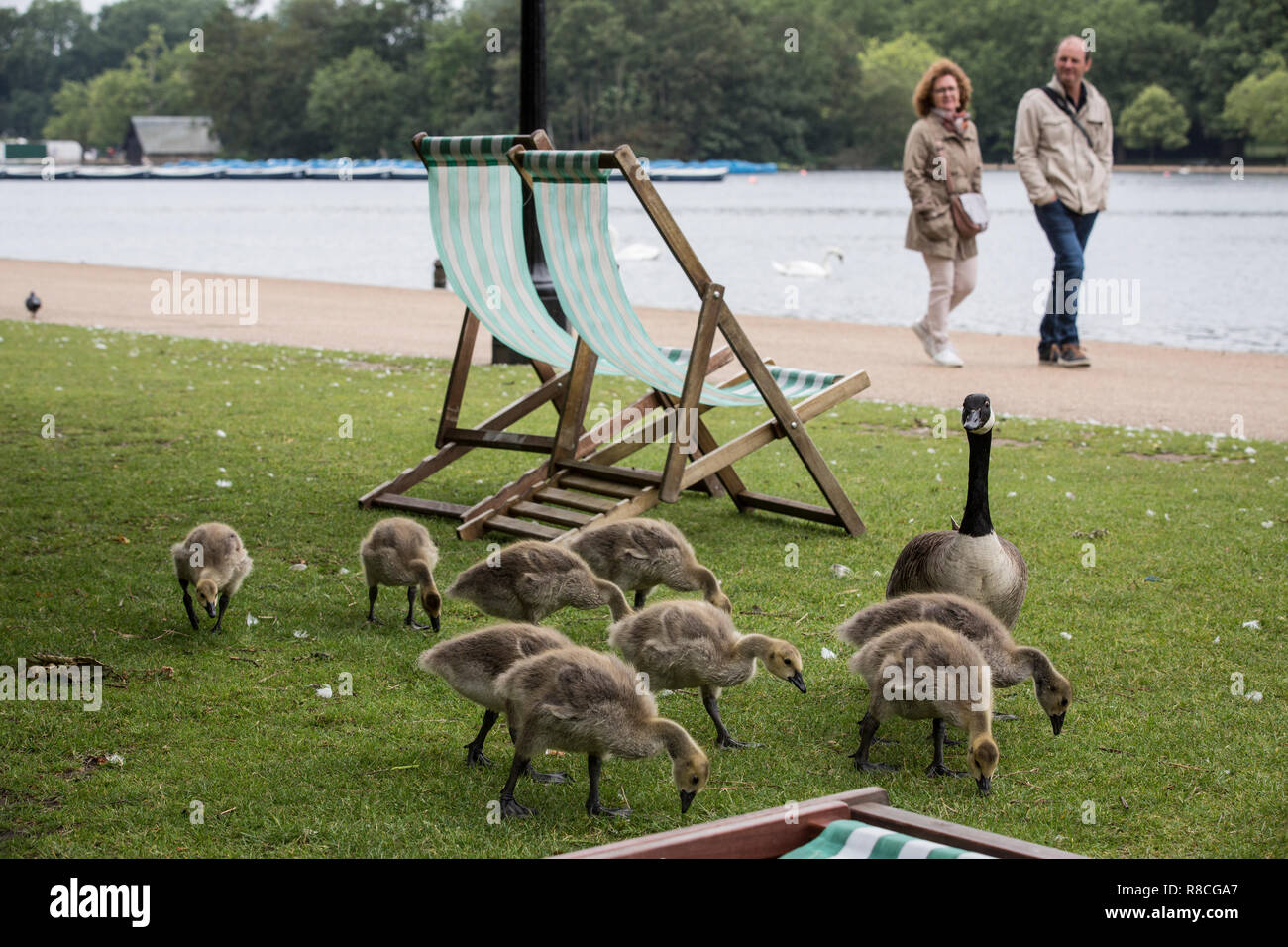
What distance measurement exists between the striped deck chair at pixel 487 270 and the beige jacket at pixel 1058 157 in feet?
22.9

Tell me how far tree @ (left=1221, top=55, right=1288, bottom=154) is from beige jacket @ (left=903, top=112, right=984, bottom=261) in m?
76.6

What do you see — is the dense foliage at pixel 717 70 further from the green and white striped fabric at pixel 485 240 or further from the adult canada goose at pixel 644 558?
the adult canada goose at pixel 644 558

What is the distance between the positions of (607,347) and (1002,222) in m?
57.2

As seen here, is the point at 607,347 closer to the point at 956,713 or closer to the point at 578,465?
the point at 578,465

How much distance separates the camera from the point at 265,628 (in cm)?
565

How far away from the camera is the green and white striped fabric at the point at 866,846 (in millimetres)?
2963

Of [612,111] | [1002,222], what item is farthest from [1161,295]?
[612,111]

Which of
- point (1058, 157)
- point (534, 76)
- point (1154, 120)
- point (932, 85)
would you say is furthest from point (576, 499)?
point (1154, 120)

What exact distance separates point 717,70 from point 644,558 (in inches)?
3490

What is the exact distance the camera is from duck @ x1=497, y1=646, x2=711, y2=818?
386 cm

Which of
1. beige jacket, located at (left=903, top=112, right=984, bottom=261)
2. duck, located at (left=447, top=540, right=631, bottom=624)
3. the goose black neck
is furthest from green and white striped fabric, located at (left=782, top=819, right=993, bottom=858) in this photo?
beige jacket, located at (left=903, top=112, right=984, bottom=261)

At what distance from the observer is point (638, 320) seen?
23.0ft

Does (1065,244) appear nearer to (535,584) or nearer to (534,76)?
(534,76)
